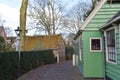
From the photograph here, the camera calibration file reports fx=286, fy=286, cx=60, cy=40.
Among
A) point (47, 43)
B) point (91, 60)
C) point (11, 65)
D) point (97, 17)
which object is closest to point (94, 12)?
point (97, 17)

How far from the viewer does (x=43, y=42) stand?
53969mm

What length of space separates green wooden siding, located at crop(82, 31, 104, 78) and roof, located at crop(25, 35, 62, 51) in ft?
110

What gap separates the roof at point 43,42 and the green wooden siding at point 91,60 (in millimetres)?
33497

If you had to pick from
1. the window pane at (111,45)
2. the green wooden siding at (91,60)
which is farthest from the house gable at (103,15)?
Result: the window pane at (111,45)

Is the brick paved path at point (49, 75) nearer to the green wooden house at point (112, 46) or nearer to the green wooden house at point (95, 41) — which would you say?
the green wooden house at point (95, 41)

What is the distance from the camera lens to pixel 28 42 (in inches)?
2206

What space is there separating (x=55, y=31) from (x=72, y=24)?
18.8 ft

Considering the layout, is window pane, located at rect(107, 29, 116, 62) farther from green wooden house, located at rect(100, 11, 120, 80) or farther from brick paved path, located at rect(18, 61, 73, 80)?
brick paved path, located at rect(18, 61, 73, 80)

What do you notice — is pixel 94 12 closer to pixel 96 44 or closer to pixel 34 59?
pixel 96 44

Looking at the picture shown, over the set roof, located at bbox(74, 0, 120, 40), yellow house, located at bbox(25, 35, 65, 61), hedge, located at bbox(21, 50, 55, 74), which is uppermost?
roof, located at bbox(74, 0, 120, 40)

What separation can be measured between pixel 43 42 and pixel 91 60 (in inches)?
1457

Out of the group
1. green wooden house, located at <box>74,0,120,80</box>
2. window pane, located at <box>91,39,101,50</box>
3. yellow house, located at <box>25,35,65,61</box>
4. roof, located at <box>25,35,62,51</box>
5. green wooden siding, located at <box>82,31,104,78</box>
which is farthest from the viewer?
roof, located at <box>25,35,62,51</box>

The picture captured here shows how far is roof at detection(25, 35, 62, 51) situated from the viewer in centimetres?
5253

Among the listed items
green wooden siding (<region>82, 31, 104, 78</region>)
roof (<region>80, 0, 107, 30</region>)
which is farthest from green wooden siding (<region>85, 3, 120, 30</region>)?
green wooden siding (<region>82, 31, 104, 78</region>)
